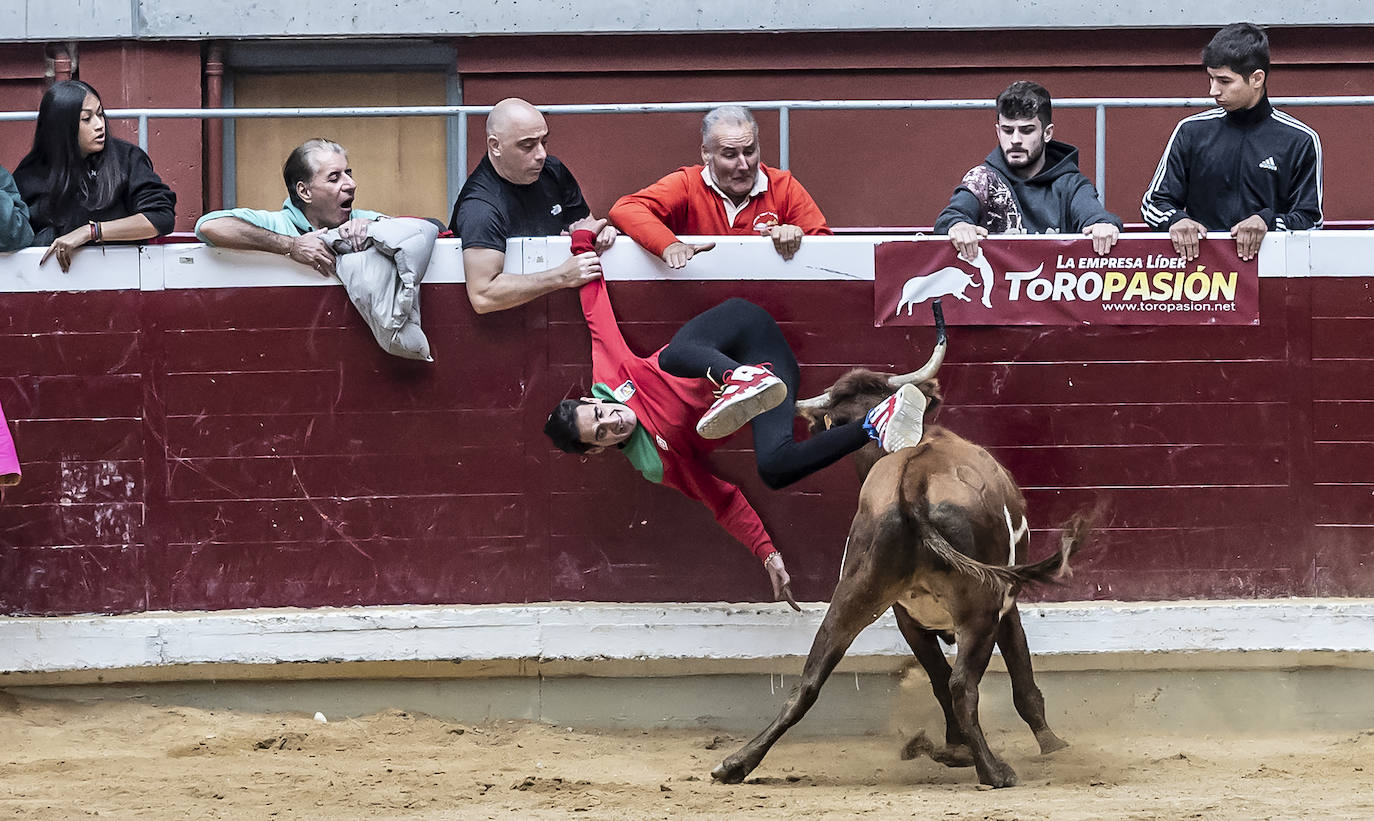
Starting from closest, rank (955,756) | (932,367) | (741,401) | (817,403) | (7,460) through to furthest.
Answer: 1. (741,401)
2. (955,756)
3. (932,367)
4. (817,403)
5. (7,460)

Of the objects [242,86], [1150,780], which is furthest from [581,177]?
[1150,780]

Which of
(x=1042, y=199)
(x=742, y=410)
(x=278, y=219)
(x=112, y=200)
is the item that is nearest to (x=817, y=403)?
(x=742, y=410)

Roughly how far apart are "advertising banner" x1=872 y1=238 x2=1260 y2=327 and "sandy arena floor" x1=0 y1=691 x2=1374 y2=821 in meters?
1.63

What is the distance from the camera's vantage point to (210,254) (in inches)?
257

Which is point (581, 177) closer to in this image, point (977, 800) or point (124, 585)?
point (124, 585)

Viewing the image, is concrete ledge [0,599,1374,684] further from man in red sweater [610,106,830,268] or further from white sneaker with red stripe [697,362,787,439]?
man in red sweater [610,106,830,268]

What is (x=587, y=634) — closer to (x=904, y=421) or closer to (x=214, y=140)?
(x=904, y=421)

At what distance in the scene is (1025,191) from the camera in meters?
6.50

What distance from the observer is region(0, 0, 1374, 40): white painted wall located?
998cm

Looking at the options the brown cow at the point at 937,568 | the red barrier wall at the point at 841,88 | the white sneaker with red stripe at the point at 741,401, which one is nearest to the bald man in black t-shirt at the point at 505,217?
the white sneaker with red stripe at the point at 741,401

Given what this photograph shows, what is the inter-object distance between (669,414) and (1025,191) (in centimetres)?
168

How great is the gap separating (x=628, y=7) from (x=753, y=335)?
4537mm

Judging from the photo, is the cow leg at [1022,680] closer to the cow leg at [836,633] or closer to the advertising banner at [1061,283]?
the cow leg at [836,633]

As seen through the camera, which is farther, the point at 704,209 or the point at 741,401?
the point at 704,209
